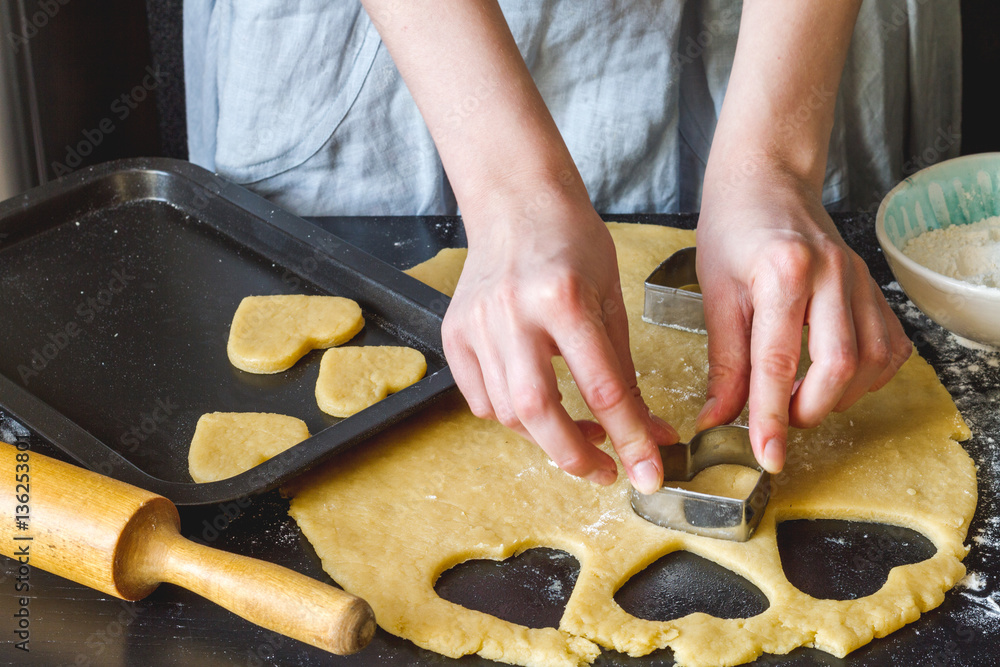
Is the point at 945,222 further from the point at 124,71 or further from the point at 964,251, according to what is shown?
the point at 124,71

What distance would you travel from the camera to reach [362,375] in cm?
122

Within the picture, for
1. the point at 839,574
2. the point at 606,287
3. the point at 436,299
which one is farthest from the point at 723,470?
the point at 436,299

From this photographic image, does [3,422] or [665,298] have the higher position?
[3,422]

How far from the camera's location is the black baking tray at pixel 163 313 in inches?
42.6

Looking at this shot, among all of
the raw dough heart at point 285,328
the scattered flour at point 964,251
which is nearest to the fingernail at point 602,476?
the raw dough heart at point 285,328

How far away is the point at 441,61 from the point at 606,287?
36cm

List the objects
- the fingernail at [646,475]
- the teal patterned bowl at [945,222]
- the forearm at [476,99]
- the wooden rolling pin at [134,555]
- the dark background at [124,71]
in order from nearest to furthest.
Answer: the wooden rolling pin at [134,555]
the fingernail at [646,475]
the forearm at [476,99]
the teal patterned bowl at [945,222]
the dark background at [124,71]

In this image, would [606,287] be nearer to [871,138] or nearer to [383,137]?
[383,137]

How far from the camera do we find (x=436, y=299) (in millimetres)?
1302

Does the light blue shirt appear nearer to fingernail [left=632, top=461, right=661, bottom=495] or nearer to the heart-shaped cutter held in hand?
the heart-shaped cutter held in hand

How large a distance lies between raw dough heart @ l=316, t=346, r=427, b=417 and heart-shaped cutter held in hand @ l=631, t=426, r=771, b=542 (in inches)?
14.4

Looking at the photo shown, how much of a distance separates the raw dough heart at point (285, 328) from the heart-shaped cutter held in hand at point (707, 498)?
52cm

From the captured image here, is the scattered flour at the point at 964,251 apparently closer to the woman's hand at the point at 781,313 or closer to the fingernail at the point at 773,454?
the woman's hand at the point at 781,313

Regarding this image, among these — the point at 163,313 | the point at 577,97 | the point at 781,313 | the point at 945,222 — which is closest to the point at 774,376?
the point at 781,313
